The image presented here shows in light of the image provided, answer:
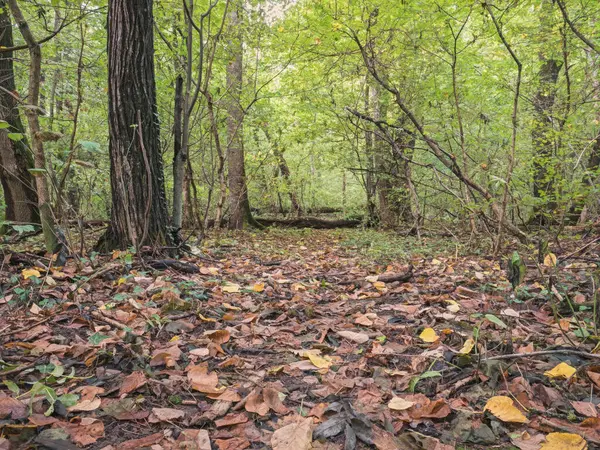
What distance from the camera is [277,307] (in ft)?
8.65

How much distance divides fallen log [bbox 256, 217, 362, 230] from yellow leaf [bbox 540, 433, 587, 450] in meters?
8.55

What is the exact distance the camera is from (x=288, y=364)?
1811 millimetres

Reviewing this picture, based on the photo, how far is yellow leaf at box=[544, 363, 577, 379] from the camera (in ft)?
4.96

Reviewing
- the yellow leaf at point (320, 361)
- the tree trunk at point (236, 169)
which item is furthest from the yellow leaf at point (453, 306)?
the tree trunk at point (236, 169)

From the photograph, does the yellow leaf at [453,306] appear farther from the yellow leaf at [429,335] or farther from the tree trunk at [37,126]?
the tree trunk at [37,126]

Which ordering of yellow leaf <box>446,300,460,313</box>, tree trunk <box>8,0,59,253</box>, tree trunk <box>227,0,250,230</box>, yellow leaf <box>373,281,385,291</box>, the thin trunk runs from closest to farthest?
yellow leaf <box>446,300,460,313</box> < tree trunk <box>8,0,59,253</box> < yellow leaf <box>373,281,385,291</box> < tree trunk <box>227,0,250,230</box> < the thin trunk

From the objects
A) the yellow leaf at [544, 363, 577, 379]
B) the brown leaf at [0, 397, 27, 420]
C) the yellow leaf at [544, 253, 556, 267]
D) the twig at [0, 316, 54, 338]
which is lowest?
the yellow leaf at [544, 363, 577, 379]

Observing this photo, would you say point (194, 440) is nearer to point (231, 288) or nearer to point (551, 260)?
point (231, 288)

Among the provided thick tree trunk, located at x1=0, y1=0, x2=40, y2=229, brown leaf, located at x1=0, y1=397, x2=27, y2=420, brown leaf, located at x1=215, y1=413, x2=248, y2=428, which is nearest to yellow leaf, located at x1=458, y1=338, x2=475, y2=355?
brown leaf, located at x1=215, y1=413, x2=248, y2=428

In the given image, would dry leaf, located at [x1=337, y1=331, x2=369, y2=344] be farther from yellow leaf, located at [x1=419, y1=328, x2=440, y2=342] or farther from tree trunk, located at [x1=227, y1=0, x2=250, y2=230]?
tree trunk, located at [x1=227, y1=0, x2=250, y2=230]

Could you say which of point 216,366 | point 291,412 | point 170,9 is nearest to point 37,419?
point 216,366

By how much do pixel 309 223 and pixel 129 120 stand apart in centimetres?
645

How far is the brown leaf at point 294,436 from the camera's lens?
3.88 feet

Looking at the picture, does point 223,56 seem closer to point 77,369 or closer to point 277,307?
point 277,307
